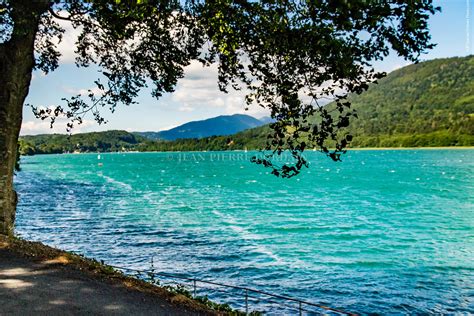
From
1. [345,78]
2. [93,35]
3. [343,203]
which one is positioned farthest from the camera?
[343,203]

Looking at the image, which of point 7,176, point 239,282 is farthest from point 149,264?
point 7,176

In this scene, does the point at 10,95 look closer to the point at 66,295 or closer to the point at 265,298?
the point at 66,295

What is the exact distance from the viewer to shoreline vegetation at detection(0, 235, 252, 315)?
12.3m

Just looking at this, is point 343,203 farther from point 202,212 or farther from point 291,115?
point 291,115

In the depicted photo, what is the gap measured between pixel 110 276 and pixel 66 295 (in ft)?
7.26

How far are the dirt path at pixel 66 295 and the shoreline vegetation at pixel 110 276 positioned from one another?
18cm

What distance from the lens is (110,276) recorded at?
13.6 meters

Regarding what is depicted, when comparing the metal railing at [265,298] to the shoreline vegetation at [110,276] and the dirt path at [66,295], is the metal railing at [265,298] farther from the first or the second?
the dirt path at [66,295]

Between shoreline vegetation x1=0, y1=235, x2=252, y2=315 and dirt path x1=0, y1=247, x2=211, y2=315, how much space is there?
176mm

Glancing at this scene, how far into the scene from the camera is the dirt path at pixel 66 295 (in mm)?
10594

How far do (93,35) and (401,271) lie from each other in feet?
82.6

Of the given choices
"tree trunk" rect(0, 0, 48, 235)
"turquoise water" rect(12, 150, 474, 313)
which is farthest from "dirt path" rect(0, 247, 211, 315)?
"turquoise water" rect(12, 150, 474, 313)

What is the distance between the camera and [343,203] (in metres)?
68.0

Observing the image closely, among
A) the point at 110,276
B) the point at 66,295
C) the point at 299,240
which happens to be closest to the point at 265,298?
the point at 110,276
